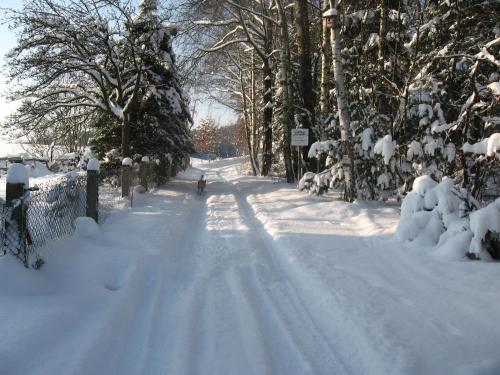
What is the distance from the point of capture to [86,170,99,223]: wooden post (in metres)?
8.06

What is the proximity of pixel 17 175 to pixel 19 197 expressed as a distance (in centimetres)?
29

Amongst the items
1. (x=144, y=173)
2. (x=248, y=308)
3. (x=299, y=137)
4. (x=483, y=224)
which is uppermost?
(x=299, y=137)

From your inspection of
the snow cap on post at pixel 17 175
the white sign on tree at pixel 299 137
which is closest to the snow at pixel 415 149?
the white sign on tree at pixel 299 137

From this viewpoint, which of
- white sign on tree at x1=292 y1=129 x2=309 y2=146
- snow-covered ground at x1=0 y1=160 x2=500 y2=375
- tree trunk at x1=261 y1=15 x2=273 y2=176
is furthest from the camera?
tree trunk at x1=261 y1=15 x2=273 y2=176

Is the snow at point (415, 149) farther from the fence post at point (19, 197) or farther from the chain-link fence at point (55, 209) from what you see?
the fence post at point (19, 197)

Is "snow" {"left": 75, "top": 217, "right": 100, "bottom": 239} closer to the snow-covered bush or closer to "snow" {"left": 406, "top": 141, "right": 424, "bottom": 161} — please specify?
the snow-covered bush

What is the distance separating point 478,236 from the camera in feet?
18.1

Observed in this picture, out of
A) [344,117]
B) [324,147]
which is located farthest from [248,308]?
[324,147]

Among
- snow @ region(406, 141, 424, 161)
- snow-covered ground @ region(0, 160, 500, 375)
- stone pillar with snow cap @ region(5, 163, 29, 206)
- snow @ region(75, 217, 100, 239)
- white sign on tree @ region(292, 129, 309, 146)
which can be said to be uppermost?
white sign on tree @ region(292, 129, 309, 146)

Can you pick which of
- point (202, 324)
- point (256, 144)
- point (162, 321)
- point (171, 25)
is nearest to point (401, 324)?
point (202, 324)

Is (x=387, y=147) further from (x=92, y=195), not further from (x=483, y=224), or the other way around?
(x=92, y=195)

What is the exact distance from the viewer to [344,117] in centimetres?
1047

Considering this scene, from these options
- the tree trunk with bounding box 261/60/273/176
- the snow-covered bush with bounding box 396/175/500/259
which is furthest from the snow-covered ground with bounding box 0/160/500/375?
the tree trunk with bounding box 261/60/273/176

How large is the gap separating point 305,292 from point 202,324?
57.4 inches
